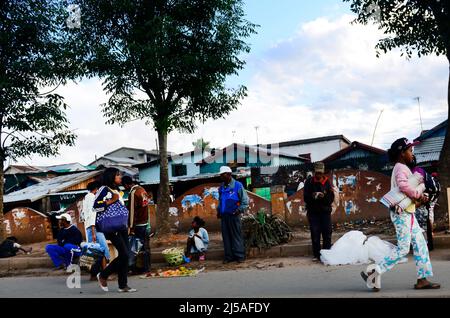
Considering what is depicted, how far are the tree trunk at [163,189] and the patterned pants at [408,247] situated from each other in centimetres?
900

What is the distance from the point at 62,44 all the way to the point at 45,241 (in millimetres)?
8218

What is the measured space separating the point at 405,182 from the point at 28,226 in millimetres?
16686

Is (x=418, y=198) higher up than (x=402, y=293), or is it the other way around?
(x=418, y=198)

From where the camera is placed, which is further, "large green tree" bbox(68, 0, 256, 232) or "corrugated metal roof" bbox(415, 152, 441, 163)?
"corrugated metal roof" bbox(415, 152, 441, 163)

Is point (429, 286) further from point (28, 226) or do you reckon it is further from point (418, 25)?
point (28, 226)

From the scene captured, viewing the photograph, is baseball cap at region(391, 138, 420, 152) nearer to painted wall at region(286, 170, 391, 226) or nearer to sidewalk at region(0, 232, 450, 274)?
sidewalk at region(0, 232, 450, 274)

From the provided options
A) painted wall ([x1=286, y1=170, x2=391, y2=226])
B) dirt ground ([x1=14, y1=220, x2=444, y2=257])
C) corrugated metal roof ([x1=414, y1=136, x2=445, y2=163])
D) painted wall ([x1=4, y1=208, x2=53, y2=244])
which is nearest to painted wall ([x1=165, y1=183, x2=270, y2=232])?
dirt ground ([x1=14, y1=220, x2=444, y2=257])

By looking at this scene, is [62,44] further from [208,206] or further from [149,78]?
[208,206]

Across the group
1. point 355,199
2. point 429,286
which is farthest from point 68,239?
point 355,199

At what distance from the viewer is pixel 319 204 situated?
29.5 ft

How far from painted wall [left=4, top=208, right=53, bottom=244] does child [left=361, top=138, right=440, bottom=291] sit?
1564 centimetres

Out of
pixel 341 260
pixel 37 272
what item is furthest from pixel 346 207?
pixel 37 272

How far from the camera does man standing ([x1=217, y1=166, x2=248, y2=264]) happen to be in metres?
9.72

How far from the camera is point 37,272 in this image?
38.5 feet
